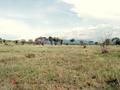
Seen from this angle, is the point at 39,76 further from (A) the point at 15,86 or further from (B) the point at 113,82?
(B) the point at 113,82

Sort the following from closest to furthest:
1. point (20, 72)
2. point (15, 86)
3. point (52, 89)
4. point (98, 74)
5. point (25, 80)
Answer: point (52, 89)
point (15, 86)
point (25, 80)
point (98, 74)
point (20, 72)

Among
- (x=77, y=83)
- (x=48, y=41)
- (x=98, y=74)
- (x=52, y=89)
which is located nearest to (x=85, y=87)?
(x=77, y=83)

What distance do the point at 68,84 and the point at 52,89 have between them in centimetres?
157

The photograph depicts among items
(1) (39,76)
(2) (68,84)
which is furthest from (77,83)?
(1) (39,76)


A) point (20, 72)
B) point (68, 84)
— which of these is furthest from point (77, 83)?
point (20, 72)

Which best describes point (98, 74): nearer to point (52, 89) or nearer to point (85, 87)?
point (85, 87)

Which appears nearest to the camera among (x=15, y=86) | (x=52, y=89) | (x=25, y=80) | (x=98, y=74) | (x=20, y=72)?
(x=52, y=89)

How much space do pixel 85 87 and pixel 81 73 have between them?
3522 mm

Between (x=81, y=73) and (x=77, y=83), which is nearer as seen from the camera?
(x=77, y=83)

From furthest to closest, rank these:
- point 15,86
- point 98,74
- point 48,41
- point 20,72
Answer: point 48,41 < point 20,72 < point 98,74 < point 15,86

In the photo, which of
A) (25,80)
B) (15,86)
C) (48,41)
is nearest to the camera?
(15,86)

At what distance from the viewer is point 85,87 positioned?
13711 millimetres

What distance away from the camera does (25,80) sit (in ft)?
50.1

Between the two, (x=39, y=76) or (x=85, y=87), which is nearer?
(x=85, y=87)
